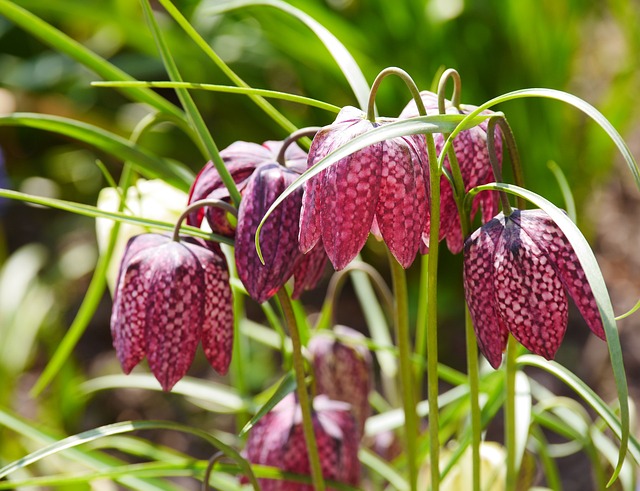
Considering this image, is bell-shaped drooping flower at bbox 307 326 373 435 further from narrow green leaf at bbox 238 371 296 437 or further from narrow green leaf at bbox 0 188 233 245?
narrow green leaf at bbox 0 188 233 245

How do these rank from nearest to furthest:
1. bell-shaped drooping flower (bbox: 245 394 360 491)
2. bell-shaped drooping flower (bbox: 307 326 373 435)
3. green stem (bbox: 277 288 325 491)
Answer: green stem (bbox: 277 288 325 491) < bell-shaped drooping flower (bbox: 245 394 360 491) < bell-shaped drooping flower (bbox: 307 326 373 435)

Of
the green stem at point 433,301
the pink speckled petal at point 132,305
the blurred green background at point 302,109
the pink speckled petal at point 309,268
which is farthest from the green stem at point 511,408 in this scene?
the blurred green background at point 302,109

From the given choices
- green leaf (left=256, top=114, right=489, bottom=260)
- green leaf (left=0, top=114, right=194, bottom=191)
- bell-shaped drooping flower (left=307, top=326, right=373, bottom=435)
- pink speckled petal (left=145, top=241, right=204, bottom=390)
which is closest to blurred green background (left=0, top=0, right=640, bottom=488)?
bell-shaped drooping flower (left=307, top=326, right=373, bottom=435)

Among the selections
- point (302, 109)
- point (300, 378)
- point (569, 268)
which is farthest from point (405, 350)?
point (302, 109)

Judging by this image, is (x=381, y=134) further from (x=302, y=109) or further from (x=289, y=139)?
(x=302, y=109)

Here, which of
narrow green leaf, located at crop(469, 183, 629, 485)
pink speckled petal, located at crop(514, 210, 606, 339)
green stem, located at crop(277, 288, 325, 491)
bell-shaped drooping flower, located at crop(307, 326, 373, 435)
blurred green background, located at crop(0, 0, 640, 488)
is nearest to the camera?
narrow green leaf, located at crop(469, 183, 629, 485)

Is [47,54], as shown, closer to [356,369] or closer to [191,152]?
[191,152]
